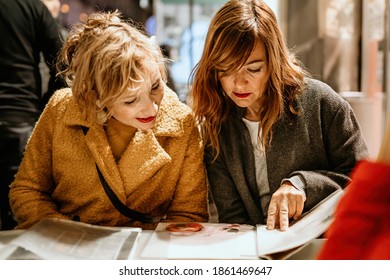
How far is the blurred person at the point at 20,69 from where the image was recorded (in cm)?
139

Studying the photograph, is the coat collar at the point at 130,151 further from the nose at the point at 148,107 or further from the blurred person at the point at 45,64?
the blurred person at the point at 45,64

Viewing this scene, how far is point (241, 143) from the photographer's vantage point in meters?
1.26

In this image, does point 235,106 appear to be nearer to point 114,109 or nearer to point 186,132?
point 186,132

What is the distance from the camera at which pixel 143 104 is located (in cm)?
114

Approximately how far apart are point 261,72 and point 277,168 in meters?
0.26

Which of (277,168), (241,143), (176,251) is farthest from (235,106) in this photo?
(176,251)

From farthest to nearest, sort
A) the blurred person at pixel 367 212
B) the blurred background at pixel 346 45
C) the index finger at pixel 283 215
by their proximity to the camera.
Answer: the blurred background at pixel 346 45, the index finger at pixel 283 215, the blurred person at pixel 367 212

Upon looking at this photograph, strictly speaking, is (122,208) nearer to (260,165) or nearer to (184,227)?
(184,227)

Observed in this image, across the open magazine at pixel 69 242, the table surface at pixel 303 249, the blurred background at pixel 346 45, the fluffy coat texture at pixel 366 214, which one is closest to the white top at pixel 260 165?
the table surface at pixel 303 249

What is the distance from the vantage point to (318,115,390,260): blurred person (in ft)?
2.19

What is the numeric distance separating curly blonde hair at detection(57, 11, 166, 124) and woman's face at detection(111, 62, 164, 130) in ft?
0.05

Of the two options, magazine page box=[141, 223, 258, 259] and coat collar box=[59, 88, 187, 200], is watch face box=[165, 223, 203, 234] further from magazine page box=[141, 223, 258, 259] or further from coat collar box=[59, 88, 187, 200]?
coat collar box=[59, 88, 187, 200]

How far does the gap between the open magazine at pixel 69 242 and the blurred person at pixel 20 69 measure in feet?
1.30

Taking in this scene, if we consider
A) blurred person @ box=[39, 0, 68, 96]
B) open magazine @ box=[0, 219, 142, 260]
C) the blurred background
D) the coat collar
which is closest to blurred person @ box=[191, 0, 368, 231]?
the coat collar
